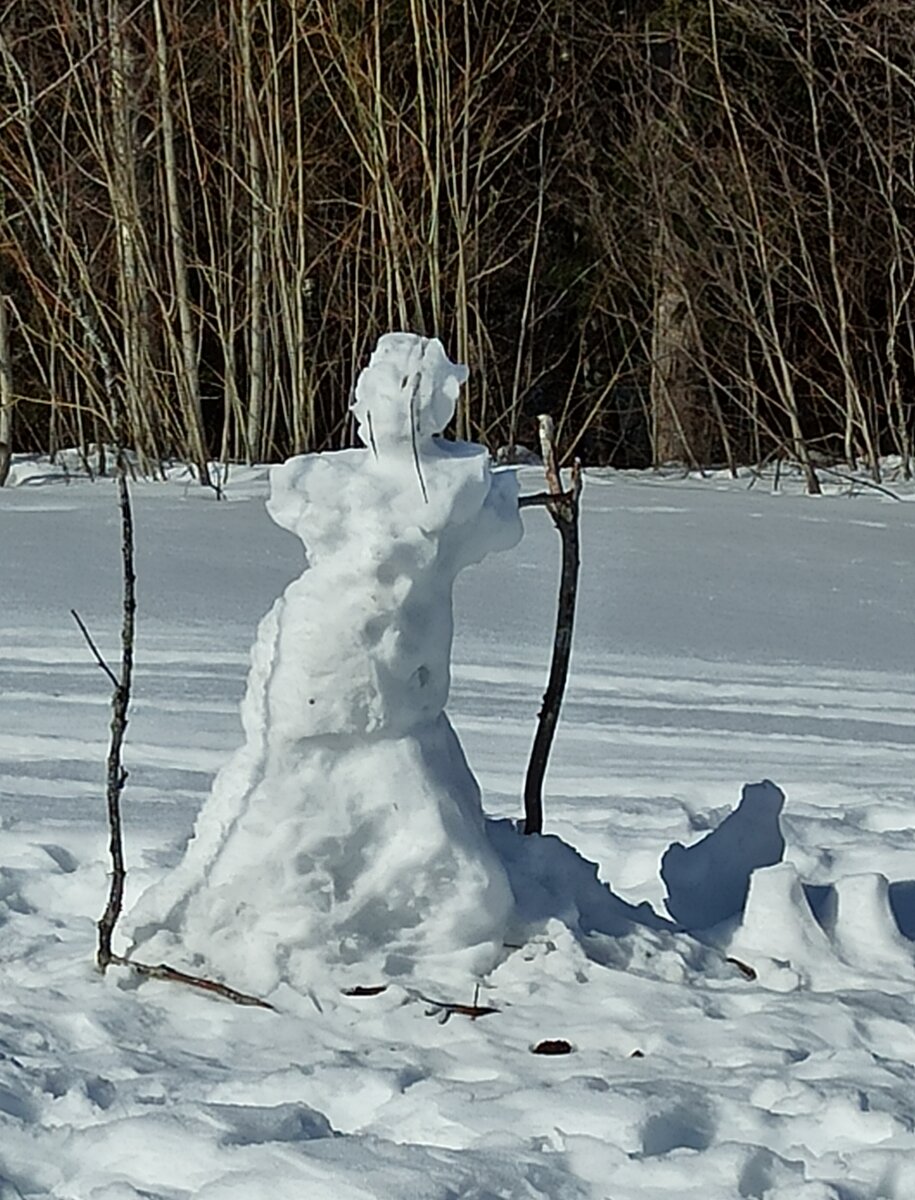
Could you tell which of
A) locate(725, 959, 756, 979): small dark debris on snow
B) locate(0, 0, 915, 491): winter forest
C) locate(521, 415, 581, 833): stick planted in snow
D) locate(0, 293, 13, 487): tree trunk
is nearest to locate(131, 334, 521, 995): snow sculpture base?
locate(521, 415, 581, 833): stick planted in snow

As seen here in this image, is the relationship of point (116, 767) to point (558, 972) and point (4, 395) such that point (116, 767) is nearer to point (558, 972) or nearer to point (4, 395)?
point (558, 972)

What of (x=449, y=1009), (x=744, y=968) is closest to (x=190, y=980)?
(x=449, y=1009)

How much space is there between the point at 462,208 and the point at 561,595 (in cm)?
679

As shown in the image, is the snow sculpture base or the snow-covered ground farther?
the snow sculpture base

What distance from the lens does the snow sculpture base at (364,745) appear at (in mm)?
2047

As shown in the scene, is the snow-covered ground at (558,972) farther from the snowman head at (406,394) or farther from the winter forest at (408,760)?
the snowman head at (406,394)

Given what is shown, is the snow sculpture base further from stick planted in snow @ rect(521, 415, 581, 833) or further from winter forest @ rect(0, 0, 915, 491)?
winter forest @ rect(0, 0, 915, 491)

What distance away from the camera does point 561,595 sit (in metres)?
2.37

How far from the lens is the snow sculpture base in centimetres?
205

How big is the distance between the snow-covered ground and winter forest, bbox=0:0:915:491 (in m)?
4.12

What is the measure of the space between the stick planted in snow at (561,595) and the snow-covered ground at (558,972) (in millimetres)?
109

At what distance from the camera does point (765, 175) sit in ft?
31.8

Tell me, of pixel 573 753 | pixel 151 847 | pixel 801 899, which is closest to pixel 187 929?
pixel 151 847

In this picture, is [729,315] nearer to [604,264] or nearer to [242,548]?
[604,264]
